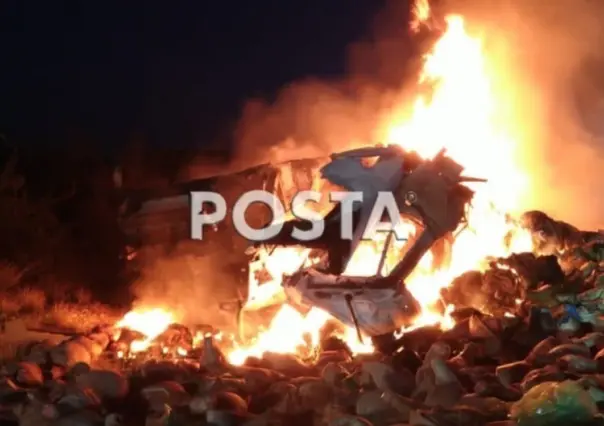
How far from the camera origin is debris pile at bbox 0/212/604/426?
5627 mm

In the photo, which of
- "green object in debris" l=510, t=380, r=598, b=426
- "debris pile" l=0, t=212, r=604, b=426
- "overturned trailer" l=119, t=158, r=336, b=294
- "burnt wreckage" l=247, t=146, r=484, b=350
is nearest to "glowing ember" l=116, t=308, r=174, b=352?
"debris pile" l=0, t=212, r=604, b=426

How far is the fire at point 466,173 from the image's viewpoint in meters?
9.07

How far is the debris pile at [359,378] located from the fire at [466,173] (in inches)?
21.4

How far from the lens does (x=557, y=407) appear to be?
5281mm

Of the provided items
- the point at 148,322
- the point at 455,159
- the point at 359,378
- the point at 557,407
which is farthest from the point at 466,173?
the point at 557,407

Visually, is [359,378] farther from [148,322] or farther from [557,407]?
[148,322]

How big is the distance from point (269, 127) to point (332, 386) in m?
10.6

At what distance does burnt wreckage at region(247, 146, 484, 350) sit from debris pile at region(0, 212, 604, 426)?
425 millimetres

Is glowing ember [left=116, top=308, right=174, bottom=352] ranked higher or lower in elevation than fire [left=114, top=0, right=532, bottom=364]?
lower

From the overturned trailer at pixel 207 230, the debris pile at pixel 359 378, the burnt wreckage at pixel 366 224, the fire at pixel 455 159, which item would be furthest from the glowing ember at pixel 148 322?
the burnt wreckage at pixel 366 224

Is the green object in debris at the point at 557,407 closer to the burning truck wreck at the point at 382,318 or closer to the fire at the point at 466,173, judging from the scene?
the burning truck wreck at the point at 382,318

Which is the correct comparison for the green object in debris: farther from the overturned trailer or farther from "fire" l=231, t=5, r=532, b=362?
the overturned trailer

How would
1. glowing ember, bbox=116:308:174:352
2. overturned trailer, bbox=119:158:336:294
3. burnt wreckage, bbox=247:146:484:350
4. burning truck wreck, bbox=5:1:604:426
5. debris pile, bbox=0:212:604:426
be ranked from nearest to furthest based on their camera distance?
debris pile, bbox=0:212:604:426, burning truck wreck, bbox=5:1:604:426, burnt wreckage, bbox=247:146:484:350, glowing ember, bbox=116:308:174:352, overturned trailer, bbox=119:158:336:294

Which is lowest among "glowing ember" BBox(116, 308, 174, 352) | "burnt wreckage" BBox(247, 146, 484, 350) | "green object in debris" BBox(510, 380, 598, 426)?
"green object in debris" BBox(510, 380, 598, 426)
